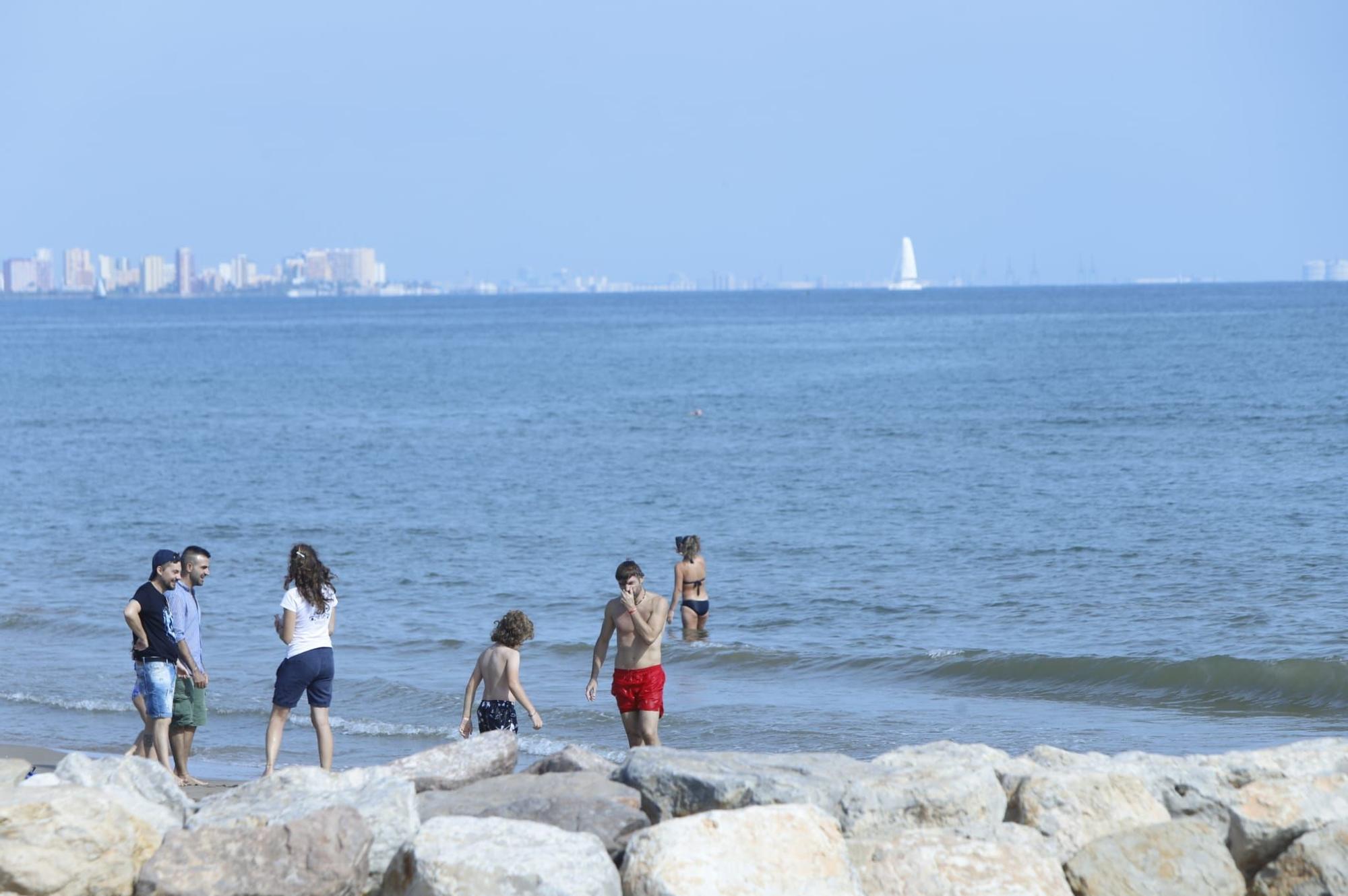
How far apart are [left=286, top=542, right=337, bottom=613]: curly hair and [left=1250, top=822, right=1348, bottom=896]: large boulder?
5.61 meters

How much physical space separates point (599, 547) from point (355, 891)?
15346 mm

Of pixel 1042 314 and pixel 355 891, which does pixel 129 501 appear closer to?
pixel 355 891

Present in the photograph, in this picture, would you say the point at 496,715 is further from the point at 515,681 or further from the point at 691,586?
the point at 691,586

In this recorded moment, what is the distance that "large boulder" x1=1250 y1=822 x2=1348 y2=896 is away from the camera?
6.38 metres

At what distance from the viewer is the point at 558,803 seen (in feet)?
22.8

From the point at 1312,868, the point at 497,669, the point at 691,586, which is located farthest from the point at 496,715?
the point at 691,586

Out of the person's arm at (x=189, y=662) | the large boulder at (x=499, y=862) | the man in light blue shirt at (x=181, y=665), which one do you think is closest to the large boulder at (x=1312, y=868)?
the large boulder at (x=499, y=862)

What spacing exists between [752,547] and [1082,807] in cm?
1449

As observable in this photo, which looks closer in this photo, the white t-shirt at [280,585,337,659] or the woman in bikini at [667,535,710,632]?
the white t-shirt at [280,585,337,659]

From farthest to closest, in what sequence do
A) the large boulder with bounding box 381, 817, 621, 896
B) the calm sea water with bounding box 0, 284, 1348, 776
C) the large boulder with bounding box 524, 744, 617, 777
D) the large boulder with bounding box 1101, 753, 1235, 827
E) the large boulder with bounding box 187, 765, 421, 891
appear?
the calm sea water with bounding box 0, 284, 1348, 776
the large boulder with bounding box 524, 744, 617, 777
the large boulder with bounding box 1101, 753, 1235, 827
the large boulder with bounding box 187, 765, 421, 891
the large boulder with bounding box 381, 817, 621, 896

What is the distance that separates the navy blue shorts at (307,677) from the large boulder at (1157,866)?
4974mm

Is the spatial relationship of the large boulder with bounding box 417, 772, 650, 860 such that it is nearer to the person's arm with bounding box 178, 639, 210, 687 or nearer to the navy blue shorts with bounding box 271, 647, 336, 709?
the navy blue shorts with bounding box 271, 647, 336, 709

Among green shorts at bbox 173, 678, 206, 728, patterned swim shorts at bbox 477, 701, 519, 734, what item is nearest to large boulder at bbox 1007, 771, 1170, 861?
patterned swim shorts at bbox 477, 701, 519, 734

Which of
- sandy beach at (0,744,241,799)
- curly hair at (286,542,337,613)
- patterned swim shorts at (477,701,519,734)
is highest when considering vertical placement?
curly hair at (286,542,337,613)
